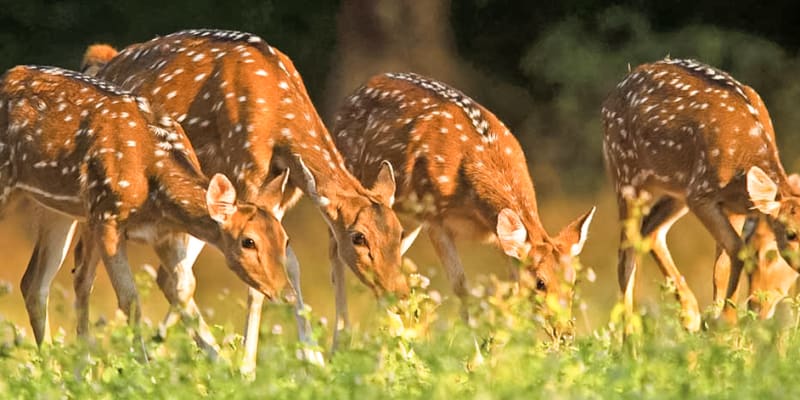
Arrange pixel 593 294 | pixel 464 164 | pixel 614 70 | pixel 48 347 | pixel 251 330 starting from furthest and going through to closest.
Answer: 1. pixel 614 70
2. pixel 593 294
3. pixel 464 164
4. pixel 251 330
5. pixel 48 347

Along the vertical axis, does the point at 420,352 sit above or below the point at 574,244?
above

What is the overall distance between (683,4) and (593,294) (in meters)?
3.39

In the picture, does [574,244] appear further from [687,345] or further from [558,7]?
[558,7]

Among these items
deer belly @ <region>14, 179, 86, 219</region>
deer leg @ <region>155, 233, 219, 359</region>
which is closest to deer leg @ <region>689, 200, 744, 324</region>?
deer leg @ <region>155, 233, 219, 359</region>

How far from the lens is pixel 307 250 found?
60.3 feet

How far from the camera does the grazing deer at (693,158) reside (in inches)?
500

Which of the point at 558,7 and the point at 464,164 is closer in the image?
the point at 464,164

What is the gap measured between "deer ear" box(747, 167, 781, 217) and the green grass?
9.70ft

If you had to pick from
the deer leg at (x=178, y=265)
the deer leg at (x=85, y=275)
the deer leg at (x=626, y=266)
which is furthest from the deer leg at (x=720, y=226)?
the deer leg at (x=85, y=275)

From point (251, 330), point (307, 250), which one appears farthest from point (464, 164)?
point (307, 250)

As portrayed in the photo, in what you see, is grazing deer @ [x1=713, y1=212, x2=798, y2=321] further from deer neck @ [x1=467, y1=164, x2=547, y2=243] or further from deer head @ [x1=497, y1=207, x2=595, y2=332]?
deer neck @ [x1=467, y1=164, x2=547, y2=243]

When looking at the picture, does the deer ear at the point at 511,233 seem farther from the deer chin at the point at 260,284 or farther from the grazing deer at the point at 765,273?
the deer chin at the point at 260,284

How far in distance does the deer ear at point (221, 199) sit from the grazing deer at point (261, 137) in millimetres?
574

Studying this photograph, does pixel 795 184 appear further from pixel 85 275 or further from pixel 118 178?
pixel 85 275
